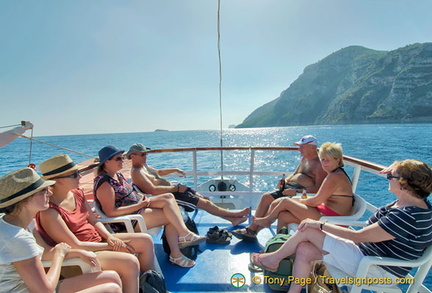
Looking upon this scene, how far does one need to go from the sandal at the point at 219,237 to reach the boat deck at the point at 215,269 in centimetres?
4

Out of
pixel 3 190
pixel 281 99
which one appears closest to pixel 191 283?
pixel 3 190

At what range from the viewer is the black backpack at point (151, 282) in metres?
1.64

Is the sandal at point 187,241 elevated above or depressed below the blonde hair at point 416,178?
below

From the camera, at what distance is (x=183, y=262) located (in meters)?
2.20

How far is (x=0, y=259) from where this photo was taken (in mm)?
979

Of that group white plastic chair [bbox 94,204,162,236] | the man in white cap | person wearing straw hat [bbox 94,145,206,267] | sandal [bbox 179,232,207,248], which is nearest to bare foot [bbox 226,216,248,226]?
the man in white cap

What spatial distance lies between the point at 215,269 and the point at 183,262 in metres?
0.31

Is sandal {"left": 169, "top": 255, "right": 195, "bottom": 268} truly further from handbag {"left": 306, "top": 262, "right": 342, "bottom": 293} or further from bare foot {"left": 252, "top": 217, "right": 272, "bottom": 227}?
handbag {"left": 306, "top": 262, "right": 342, "bottom": 293}

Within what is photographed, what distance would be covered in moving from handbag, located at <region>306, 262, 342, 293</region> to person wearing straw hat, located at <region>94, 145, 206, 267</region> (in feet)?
3.60

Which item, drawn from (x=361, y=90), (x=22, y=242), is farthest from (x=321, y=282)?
(x=361, y=90)

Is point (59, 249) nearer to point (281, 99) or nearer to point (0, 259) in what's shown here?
point (0, 259)

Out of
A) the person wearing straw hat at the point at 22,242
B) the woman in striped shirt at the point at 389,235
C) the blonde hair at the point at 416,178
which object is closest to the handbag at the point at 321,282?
the woman in striped shirt at the point at 389,235

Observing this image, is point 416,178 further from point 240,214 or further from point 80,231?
point 80,231

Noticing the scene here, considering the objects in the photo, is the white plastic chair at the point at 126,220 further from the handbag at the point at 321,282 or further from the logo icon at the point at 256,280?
the handbag at the point at 321,282
